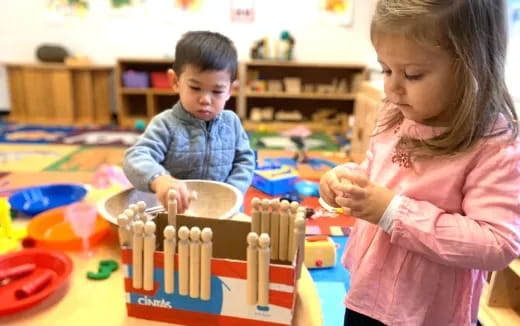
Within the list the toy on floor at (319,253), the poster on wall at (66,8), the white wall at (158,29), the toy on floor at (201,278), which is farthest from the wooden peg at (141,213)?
the poster on wall at (66,8)

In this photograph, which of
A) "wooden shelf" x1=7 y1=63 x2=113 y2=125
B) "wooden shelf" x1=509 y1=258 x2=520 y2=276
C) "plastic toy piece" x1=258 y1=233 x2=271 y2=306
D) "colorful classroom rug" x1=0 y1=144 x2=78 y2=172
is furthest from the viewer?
"wooden shelf" x1=7 y1=63 x2=113 y2=125

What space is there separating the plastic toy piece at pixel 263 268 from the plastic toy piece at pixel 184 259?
0.09 meters

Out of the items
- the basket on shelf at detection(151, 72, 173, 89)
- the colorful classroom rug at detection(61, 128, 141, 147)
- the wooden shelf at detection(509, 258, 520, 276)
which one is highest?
the basket on shelf at detection(151, 72, 173, 89)

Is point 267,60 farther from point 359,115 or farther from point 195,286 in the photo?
point 195,286

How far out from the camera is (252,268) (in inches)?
20.8

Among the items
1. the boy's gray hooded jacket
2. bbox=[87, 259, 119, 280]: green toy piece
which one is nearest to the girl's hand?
bbox=[87, 259, 119, 280]: green toy piece

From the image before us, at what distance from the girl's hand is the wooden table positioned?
0.15 m

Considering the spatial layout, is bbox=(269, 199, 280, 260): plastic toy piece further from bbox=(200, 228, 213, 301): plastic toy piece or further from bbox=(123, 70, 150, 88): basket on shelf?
bbox=(123, 70, 150, 88): basket on shelf

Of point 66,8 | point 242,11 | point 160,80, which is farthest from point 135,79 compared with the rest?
point 242,11

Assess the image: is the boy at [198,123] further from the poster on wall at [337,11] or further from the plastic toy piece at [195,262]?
the poster on wall at [337,11]

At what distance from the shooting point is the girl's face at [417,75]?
583mm

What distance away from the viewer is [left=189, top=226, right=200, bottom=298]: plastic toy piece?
530 millimetres

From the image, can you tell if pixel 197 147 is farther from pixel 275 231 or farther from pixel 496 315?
pixel 496 315

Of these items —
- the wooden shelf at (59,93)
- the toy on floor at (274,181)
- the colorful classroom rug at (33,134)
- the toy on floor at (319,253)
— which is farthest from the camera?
the wooden shelf at (59,93)
